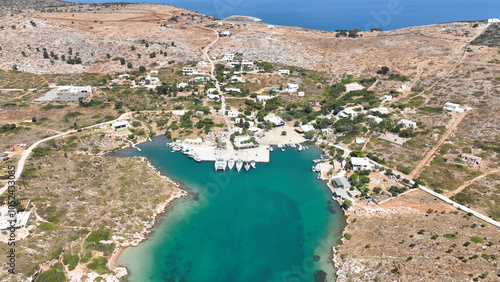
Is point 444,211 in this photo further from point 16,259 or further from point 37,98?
point 37,98

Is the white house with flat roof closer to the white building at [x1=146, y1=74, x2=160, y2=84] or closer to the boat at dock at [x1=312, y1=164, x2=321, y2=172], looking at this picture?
the boat at dock at [x1=312, y1=164, x2=321, y2=172]

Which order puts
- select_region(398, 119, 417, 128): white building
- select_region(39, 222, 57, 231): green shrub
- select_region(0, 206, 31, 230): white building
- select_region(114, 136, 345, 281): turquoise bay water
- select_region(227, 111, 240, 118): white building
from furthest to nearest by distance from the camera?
1. select_region(227, 111, 240, 118): white building
2. select_region(398, 119, 417, 128): white building
3. select_region(39, 222, 57, 231): green shrub
4. select_region(114, 136, 345, 281): turquoise bay water
5. select_region(0, 206, 31, 230): white building

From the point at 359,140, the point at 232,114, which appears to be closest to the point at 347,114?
the point at 359,140

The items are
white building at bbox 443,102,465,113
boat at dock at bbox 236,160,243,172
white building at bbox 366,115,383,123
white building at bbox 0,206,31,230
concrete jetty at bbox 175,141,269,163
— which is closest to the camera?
white building at bbox 0,206,31,230

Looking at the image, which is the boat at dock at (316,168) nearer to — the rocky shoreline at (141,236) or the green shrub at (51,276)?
the rocky shoreline at (141,236)

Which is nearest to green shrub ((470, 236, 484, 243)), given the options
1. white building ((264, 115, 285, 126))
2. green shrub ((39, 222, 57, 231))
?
white building ((264, 115, 285, 126))

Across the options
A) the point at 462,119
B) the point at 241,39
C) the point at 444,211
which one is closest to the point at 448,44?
the point at 462,119
